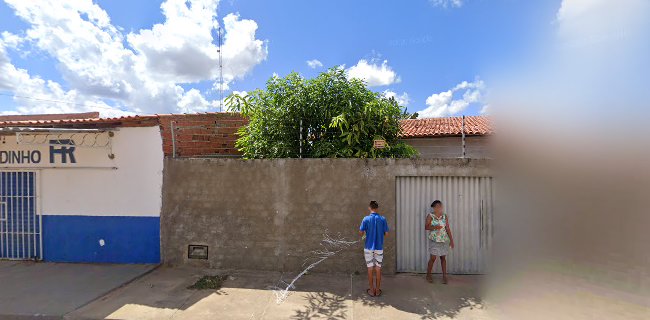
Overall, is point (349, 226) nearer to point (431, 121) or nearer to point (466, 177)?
point (466, 177)

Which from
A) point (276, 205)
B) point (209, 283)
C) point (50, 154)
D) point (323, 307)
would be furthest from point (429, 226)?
point (50, 154)

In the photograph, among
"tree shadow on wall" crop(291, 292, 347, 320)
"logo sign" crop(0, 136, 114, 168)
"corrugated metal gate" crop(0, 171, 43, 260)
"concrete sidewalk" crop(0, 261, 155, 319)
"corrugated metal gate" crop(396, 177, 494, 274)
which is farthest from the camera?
"corrugated metal gate" crop(0, 171, 43, 260)

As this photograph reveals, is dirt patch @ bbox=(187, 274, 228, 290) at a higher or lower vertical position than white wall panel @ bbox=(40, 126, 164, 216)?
lower

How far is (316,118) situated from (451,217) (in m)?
2.83

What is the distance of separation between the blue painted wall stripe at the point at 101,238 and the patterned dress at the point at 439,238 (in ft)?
15.2

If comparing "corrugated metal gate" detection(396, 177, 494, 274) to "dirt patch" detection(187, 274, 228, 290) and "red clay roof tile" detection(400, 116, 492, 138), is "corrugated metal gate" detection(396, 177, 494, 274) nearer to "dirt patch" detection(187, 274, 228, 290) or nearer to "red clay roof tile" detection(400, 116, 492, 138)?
"dirt patch" detection(187, 274, 228, 290)

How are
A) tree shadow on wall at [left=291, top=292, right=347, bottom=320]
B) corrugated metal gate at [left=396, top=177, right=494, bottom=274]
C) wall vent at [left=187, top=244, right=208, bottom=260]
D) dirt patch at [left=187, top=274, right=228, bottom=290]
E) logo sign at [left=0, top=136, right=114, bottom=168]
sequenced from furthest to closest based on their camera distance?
logo sign at [left=0, top=136, right=114, bottom=168] < wall vent at [left=187, top=244, right=208, bottom=260] < corrugated metal gate at [left=396, top=177, right=494, bottom=274] < dirt patch at [left=187, top=274, right=228, bottom=290] < tree shadow on wall at [left=291, top=292, right=347, bottom=320]

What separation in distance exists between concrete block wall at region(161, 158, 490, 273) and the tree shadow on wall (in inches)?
33.7

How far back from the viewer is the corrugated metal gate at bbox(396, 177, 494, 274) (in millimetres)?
5148

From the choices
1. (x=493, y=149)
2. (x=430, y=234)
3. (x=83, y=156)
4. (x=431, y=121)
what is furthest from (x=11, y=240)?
(x=431, y=121)

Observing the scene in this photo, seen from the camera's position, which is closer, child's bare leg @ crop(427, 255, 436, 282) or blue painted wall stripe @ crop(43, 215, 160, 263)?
child's bare leg @ crop(427, 255, 436, 282)

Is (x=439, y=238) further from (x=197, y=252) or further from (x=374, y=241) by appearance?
(x=197, y=252)

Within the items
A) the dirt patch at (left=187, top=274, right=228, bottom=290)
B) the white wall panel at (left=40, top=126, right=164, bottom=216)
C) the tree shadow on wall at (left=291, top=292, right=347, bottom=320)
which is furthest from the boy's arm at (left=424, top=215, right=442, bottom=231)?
the white wall panel at (left=40, top=126, right=164, bottom=216)

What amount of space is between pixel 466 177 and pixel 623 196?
9.79ft
